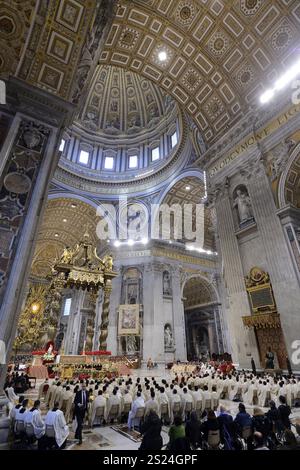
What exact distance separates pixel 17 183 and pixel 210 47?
11298 millimetres

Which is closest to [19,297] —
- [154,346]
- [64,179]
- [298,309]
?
[298,309]

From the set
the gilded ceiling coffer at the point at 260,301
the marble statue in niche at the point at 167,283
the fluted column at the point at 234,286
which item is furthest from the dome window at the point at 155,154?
the gilded ceiling coffer at the point at 260,301

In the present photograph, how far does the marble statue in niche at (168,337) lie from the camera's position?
60.3 ft

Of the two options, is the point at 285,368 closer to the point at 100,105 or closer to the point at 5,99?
the point at 5,99

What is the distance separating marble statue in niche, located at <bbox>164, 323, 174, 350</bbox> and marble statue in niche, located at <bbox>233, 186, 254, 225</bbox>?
1119 centimetres

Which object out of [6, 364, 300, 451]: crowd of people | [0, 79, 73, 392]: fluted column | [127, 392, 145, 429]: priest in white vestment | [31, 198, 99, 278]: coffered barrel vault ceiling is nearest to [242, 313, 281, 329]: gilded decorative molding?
[6, 364, 300, 451]: crowd of people

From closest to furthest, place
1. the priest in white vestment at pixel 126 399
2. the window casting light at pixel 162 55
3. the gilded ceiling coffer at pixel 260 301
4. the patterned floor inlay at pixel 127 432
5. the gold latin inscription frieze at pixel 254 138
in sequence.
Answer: the patterned floor inlay at pixel 127 432 → the priest in white vestment at pixel 126 399 → the gilded ceiling coffer at pixel 260 301 → the gold latin inscription frieze at pixel 254 138 → the window casting light at pixel 162 55

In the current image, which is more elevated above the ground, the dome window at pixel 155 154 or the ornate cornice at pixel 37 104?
the dome window at pixel 155 154

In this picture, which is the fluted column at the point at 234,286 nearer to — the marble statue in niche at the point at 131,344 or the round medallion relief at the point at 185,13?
the round medallion relief at the point at 185,13

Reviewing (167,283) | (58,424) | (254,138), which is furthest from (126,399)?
(167,283)

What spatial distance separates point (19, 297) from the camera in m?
4.40

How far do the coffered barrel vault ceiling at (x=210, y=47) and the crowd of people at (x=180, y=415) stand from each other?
11.2 metres

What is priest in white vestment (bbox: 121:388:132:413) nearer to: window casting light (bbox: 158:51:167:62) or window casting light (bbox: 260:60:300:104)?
window casting light (bbox: 260:60:300:104)

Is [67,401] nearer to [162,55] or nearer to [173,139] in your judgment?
[162,55]
